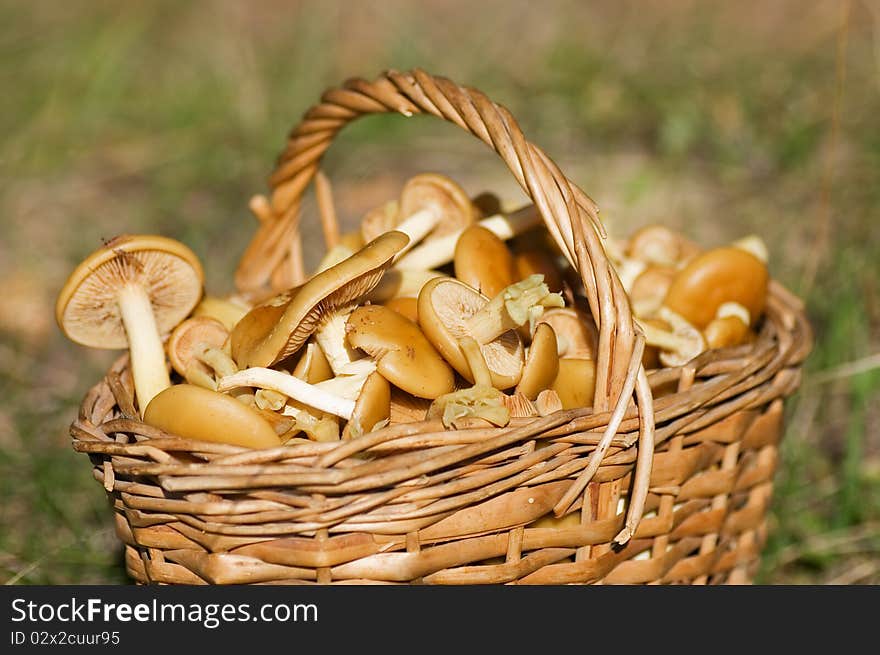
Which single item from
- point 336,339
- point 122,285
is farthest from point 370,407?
point 122,285

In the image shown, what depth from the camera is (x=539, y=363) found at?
4.63 ft

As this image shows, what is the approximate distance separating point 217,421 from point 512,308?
48 cm

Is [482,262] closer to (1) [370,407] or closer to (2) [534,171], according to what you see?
(2) [534,171]

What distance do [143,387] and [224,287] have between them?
190cm

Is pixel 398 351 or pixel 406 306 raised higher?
pixel 406 306

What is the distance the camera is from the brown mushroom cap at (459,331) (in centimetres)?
138

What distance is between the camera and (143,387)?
1.56m

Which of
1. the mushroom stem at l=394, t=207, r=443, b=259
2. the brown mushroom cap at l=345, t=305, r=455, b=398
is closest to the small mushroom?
the brown mushroom cap at l=345, t=305, r=455, b=398

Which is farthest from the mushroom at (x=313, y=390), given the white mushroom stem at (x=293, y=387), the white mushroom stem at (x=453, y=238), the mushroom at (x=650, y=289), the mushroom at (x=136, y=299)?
the mushroom at (x=650, y=289)

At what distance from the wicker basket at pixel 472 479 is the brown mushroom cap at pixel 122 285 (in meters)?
0.17

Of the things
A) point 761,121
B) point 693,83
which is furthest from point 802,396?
point 693,83

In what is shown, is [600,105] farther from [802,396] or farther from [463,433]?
[463,433]

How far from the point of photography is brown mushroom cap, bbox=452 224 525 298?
1.54 meters
